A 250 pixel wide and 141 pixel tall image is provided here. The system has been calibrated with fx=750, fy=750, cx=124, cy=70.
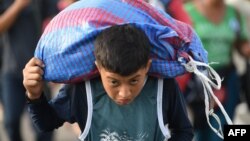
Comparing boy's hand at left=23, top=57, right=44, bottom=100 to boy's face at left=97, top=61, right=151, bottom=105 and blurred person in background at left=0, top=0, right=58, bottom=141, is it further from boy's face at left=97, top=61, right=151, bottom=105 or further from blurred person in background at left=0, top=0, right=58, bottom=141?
blurred person in background at left=0, top=0, right=58, bottom=141

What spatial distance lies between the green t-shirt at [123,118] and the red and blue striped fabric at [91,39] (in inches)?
4.1

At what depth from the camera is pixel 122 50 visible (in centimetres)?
274

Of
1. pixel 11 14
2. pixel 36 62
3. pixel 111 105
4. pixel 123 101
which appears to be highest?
pixel 36 62

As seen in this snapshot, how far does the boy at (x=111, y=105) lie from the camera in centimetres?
280

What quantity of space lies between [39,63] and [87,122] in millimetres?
299

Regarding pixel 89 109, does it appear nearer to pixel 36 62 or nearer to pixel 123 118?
pixel 123 118

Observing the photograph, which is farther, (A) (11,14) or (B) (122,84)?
(A) (11,14)

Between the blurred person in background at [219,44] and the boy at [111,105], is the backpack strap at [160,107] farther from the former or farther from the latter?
the blurred person in background at [219,44]

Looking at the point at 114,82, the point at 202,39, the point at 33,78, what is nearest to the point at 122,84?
the point at 114,82

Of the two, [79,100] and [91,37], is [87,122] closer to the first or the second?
[79,100]

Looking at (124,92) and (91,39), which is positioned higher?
(91,39)

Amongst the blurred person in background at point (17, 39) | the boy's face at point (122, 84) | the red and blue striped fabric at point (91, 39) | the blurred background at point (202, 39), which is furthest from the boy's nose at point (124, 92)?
the blurred person in background at point (17, 39)

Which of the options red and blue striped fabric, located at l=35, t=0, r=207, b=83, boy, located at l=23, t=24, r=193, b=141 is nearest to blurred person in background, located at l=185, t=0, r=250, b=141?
boy, located at l=23, t=24, r=193, b=141

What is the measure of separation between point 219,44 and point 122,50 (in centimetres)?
237
